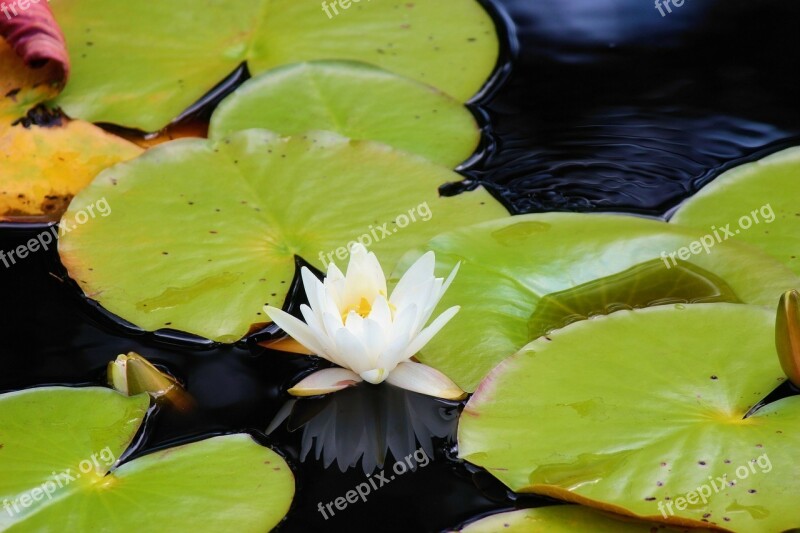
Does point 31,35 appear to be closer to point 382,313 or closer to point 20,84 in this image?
point 20,84

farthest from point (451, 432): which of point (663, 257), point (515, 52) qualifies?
point (515, 52)

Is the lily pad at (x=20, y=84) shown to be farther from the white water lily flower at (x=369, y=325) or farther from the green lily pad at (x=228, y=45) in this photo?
the white water lily flower at (x=369, y=325)

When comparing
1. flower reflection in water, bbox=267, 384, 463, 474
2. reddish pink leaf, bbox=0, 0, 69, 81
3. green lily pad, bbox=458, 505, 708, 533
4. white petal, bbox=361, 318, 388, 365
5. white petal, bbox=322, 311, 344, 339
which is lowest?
green lily pad, bbox=458, 505, 708, 533

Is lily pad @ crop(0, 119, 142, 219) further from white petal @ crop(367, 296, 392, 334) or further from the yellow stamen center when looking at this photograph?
white petal @ crop(367, 296, 392, 334)

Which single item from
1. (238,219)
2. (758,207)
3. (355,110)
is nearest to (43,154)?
(238,219)

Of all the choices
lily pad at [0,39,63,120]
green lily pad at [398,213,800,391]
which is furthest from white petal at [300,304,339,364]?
lily pad at [0,39,63,120]

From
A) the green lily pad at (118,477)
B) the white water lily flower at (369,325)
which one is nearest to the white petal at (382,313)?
the white water lily flower at (369,325)
